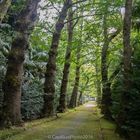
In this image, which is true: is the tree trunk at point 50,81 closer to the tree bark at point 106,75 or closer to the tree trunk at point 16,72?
the tree bark at point 106,75

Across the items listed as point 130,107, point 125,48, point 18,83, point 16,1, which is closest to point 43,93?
point 16,1

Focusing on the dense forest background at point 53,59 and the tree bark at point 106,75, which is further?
the tree bark at point 106,75

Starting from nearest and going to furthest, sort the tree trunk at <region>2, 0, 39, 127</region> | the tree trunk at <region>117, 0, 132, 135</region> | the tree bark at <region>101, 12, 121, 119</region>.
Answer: the tree trunk at <region>117, 0, 132, 135</region> < the tree trunk at <region>2, 0, 39, 127</region> < the tree bark at <region>101, 12, 121, 119</region>

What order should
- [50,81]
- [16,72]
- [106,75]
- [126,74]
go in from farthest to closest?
[106,75] < [50,81] < [16,72] < [126,74]

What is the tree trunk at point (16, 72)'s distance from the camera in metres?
12.4

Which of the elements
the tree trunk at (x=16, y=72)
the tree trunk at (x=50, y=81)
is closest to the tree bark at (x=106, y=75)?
the tree trunk at (x=50, y=81)

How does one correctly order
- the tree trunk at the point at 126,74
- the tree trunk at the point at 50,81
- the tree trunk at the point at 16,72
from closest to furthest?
the tree trunk at the point at 126,74 → the tree trunk at the point at 16,72 → the tree trunk at the point at 50,81

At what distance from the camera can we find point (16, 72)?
41.7ft

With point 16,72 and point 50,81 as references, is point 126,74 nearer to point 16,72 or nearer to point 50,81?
point 16,72

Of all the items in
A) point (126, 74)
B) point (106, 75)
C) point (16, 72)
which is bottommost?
point (126, 74)

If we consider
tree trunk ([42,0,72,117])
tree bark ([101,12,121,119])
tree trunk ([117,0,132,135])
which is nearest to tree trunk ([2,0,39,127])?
tree trunk ([117,0,132,135])

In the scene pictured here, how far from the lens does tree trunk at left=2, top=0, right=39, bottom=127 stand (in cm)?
1245

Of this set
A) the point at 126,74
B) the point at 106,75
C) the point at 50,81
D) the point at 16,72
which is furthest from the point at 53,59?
the point at 126,74

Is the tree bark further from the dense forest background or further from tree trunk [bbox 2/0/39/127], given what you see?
tree trunk [bbox 2/0/39/127]
